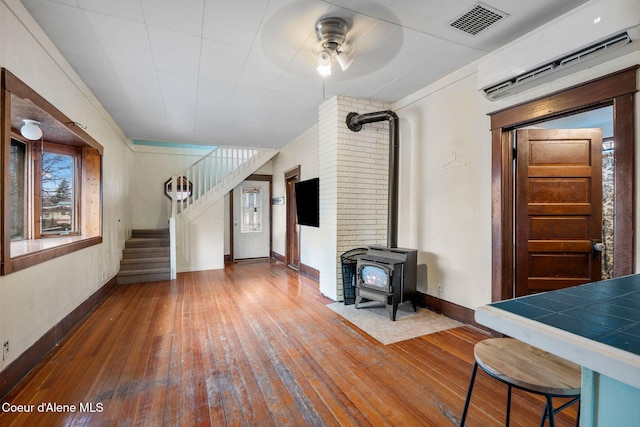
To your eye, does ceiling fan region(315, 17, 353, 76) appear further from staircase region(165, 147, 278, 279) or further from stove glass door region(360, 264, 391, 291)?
staircase region(165, 147, 278, 279)

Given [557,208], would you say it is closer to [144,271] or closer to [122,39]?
[122,39]

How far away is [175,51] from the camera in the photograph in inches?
109

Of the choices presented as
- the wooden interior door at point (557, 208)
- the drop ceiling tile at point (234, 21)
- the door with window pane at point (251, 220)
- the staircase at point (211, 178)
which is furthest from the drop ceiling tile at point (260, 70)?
the door with window pane at point (251, 220)

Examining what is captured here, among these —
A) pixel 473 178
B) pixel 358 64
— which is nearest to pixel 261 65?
pixel 358 64

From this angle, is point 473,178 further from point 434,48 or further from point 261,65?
point 261,65

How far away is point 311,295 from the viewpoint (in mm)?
4395

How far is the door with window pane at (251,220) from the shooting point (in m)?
7.54

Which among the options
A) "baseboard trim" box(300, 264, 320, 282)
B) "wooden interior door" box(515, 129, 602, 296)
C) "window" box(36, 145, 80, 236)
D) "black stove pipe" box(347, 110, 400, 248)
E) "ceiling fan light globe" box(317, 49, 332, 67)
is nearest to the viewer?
"ceiling fan light globe" box(317, 49, 332, 67)

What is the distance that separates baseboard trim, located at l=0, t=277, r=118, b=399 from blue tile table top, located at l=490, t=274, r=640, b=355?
3110 mm

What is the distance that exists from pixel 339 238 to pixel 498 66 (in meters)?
2.59

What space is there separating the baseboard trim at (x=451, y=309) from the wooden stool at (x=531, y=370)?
1944 mm

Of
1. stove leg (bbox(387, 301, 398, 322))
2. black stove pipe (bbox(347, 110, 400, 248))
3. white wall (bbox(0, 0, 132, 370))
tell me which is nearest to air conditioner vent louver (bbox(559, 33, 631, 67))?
black stove pipe (bbox(347, 110, 400, 248))

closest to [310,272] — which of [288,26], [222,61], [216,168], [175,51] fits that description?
[216,168]

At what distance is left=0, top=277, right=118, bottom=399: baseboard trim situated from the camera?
201cm
